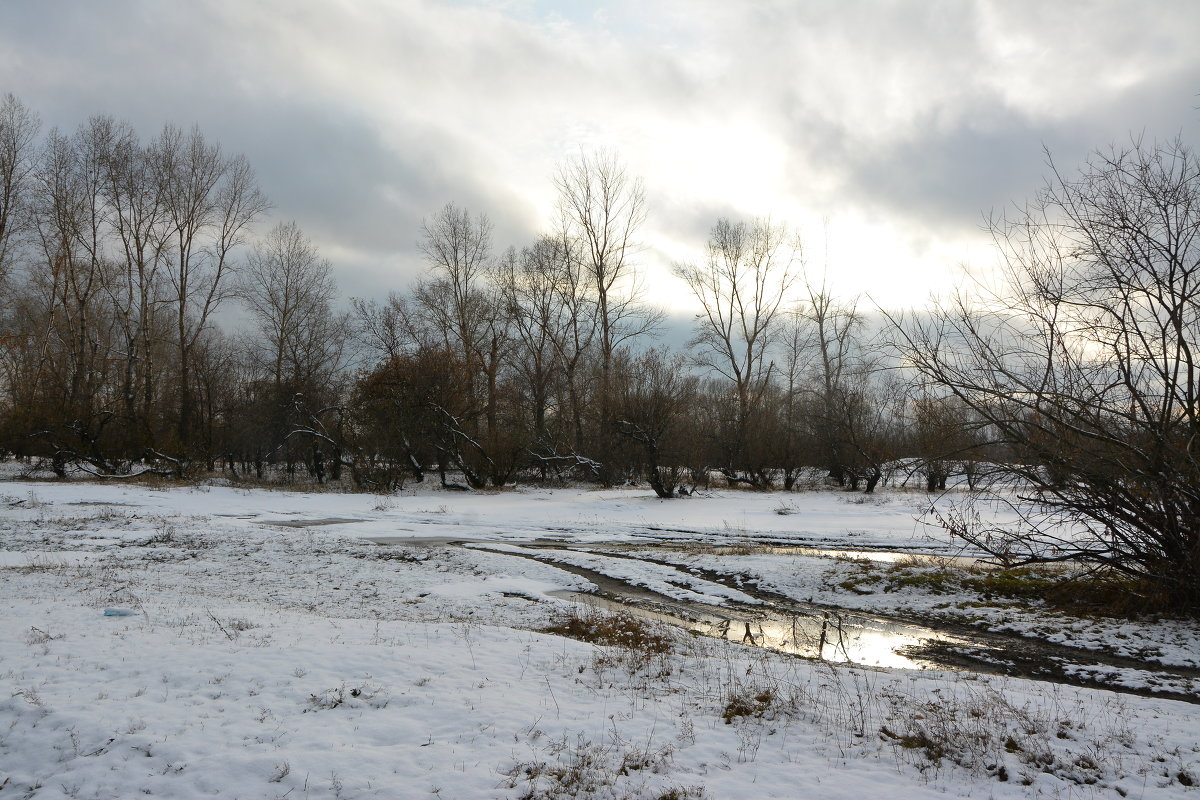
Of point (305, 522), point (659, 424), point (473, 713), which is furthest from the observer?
point (659, 424)

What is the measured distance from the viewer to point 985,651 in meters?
8.59

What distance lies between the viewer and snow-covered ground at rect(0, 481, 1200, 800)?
4543 millimetres

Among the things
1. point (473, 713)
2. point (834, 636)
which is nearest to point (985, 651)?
point (834, 636)

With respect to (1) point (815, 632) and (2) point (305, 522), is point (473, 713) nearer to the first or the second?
(1) point (815, 632)

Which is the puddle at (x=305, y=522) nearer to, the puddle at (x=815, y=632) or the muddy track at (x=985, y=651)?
the muddy track at (x=985, y=651)

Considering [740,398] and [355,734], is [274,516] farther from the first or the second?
[740,398]

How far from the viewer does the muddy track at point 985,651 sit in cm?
739

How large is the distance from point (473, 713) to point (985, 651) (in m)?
6.76

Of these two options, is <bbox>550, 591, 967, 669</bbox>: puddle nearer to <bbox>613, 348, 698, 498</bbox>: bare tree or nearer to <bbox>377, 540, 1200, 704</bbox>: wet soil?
<bbox>377, 540, 1200, 704</bbox>: wet soil

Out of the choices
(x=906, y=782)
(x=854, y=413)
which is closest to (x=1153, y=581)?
(x=906, y=782)

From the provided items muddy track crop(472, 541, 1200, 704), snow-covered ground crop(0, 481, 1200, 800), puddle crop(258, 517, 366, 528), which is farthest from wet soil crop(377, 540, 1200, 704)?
puddle crop(258, 517, 366, 528)

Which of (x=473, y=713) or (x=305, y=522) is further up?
(x=473, y=713)

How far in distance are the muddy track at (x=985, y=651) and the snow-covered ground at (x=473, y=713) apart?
65cm

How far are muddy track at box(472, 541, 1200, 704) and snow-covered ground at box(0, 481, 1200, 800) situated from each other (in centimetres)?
65
